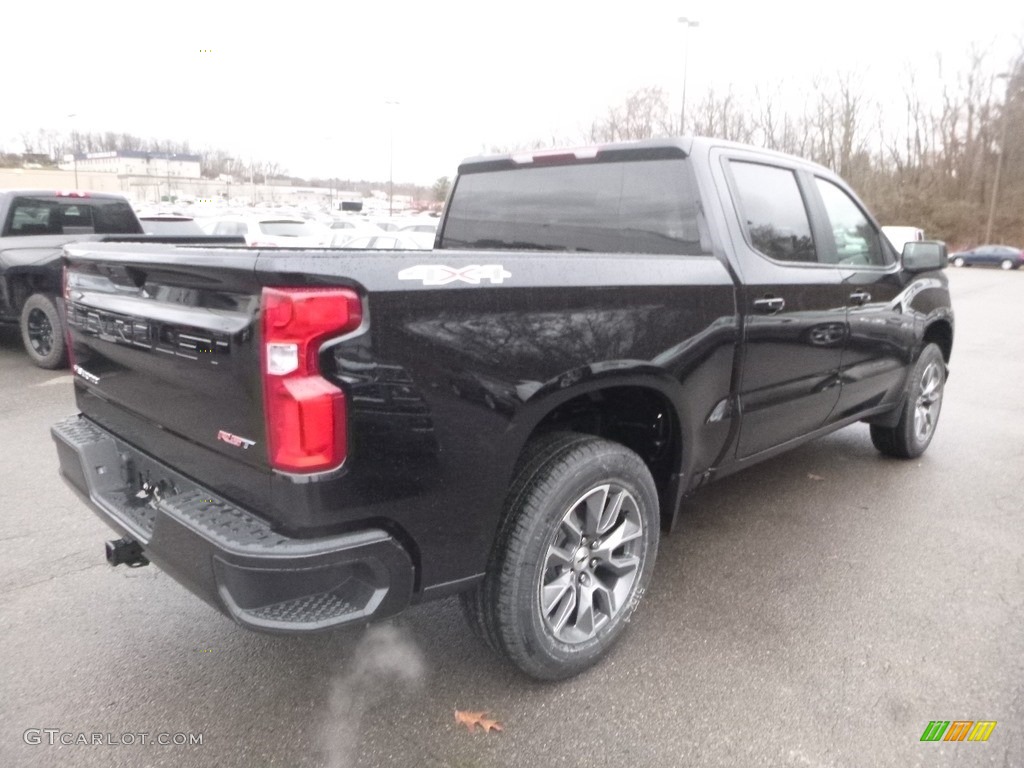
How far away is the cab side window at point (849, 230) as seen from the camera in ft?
13.6

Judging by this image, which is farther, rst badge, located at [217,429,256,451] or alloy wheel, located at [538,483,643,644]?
alloy wheel, located at [538,483,643,644]

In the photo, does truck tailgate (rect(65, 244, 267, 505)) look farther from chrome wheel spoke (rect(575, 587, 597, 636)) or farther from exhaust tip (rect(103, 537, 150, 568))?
chrome wheel spoke (rect(575, 587, 597, 636))

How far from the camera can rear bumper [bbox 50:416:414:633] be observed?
6.57 ft

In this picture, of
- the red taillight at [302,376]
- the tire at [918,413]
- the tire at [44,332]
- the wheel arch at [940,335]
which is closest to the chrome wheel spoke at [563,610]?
the red taillight at [302,376]

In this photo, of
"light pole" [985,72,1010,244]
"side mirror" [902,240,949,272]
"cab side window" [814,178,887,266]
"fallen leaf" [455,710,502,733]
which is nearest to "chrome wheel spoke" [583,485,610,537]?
"fallen leaf" [455,710,502,733]

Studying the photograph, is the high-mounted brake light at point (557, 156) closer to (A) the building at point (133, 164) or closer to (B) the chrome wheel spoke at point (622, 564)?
(B) the chrome wheel spoke at point (622, 564)

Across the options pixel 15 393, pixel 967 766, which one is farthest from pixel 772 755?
pixel 15 393

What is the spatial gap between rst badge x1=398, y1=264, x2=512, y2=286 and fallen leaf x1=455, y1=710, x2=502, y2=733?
142 cm

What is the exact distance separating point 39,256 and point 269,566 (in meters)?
7.25

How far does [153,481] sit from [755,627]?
7.70ft

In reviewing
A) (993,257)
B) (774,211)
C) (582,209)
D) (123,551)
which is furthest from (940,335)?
(993,257)

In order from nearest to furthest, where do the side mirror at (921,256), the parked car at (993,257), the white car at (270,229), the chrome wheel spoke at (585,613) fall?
the chrome wheel spoke at (585,613) → the side mirror at (921,256) → the white car at (270,229) → the parked car at (993,257)

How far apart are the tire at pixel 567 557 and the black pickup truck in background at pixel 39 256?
573 centimetres

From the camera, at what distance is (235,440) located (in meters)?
2.14
